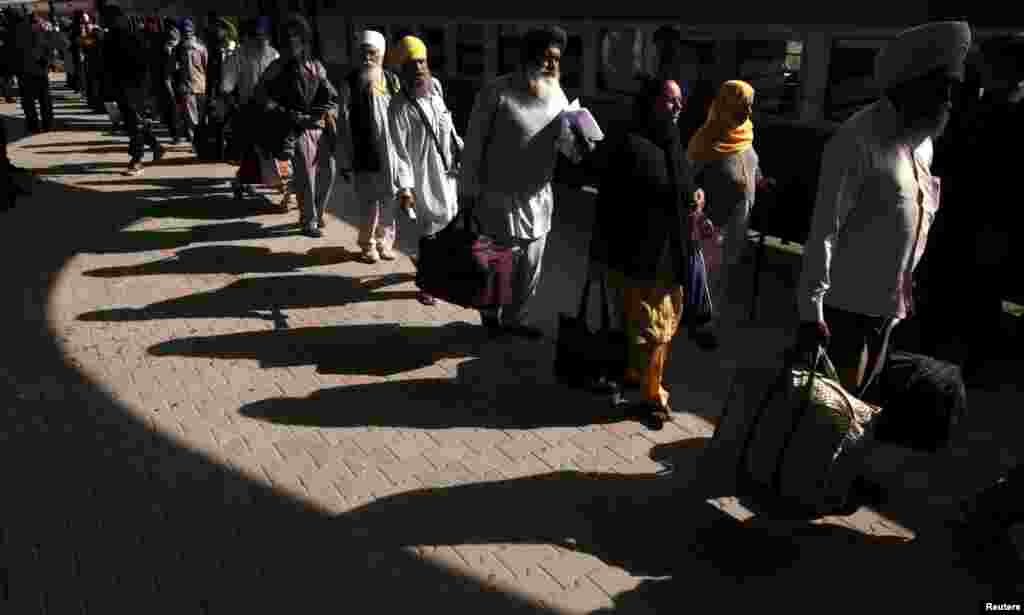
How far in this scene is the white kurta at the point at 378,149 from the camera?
21.1ft

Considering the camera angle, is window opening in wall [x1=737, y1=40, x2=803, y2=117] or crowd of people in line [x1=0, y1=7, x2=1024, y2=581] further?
window opening in wall [x1=737, y1=40, x2=803, y2=117]

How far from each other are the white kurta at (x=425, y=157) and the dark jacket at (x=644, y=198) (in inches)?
82.4

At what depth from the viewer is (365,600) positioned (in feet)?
9.62

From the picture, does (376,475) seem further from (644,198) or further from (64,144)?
(64,144)

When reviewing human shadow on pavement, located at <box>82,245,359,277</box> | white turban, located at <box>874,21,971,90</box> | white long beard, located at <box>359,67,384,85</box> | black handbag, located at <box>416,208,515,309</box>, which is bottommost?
human shadow on pavement, located at <box>82,245,359,277</box>

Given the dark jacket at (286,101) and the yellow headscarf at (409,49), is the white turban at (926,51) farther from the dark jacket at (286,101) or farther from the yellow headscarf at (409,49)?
the dark jacket at (286,101)

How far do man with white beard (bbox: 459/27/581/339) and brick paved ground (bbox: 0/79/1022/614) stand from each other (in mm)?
893

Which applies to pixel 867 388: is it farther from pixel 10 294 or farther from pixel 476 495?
pixel 10 294

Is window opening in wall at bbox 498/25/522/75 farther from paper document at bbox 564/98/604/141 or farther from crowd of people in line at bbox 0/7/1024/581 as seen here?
paper document at bbox 564/98/604/141

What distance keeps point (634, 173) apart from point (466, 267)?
52.1 inches

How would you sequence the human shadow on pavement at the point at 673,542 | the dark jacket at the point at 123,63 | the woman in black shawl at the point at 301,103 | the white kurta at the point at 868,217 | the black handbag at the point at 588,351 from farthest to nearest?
the dark jacket at the point at 123,63 → the woman in black shawl at the point at 301,103 → the black handbag at the point at 588,351 → the human shadow on pavement at the point at 673,542 → the white kurta at the point at 868,217

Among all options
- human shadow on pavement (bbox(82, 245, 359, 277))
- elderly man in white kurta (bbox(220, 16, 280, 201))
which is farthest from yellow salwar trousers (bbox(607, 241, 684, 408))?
elderly man in white kurta (bbox(220, 16, 280, 201))

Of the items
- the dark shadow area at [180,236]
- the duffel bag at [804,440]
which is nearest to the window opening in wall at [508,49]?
the dark shadow area at [180,236]

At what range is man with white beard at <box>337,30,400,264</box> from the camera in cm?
640
